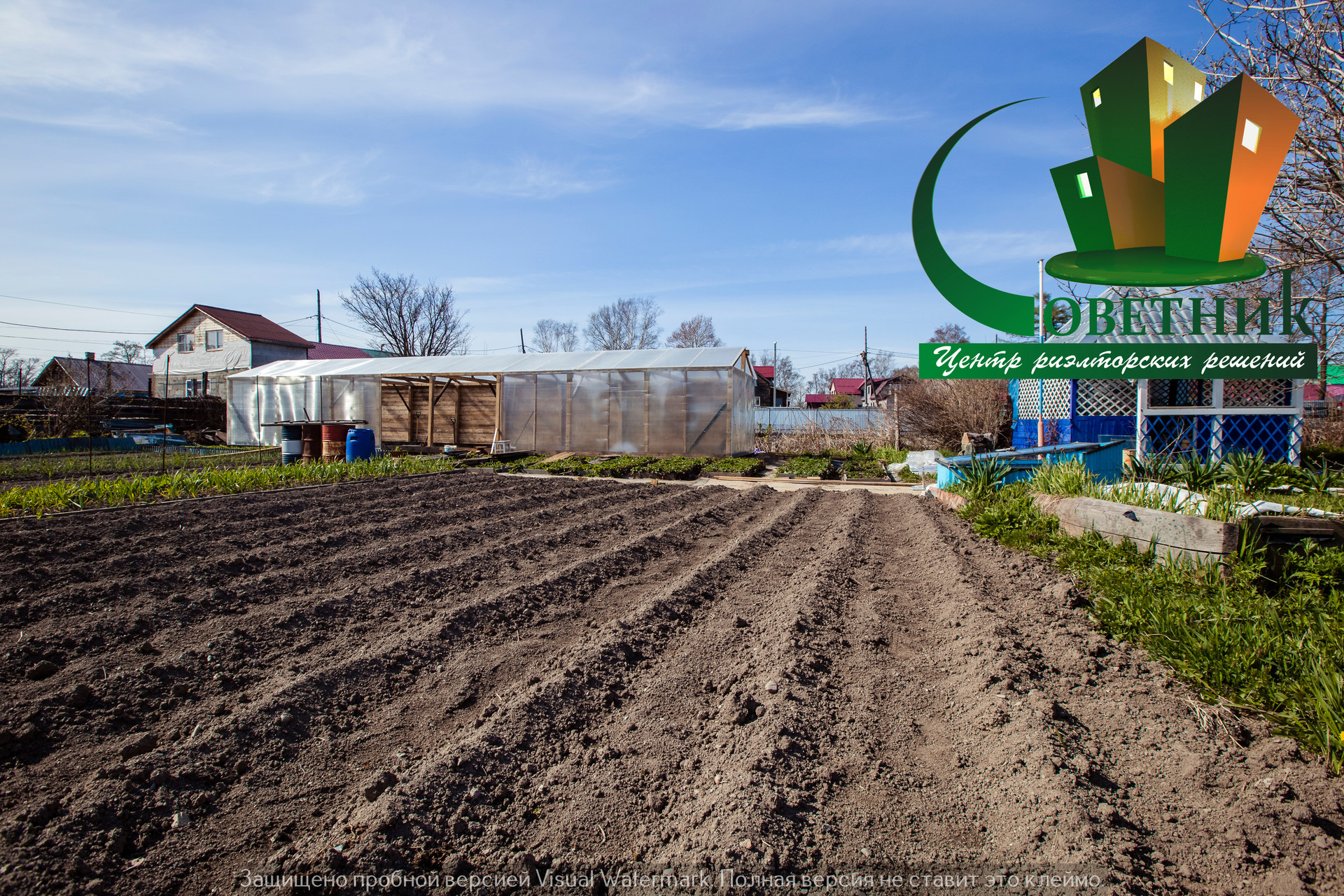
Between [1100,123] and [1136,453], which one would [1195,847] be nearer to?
[1100,123]

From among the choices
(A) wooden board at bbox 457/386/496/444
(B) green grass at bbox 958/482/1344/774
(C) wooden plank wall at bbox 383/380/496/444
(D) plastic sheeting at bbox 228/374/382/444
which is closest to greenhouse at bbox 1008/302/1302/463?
(B) green grass at bbox 958/482/1344/774

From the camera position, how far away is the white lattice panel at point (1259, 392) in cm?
962

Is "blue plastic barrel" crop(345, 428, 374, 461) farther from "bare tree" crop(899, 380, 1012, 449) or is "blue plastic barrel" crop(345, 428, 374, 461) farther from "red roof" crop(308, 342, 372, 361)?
"red roof" crop(308, 342, 372, 361)

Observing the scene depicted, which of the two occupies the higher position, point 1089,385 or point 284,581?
point 1089,385

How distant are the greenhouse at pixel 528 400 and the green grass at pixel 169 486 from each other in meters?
4.65

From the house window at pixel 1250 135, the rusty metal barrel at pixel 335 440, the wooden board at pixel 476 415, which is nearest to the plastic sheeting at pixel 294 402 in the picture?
the wooden board at pixel 476 415

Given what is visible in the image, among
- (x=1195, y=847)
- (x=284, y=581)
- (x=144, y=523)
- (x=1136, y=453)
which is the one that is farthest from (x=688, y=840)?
(x=1136, y=453)

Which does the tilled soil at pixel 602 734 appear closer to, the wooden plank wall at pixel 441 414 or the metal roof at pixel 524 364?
the metal roof at pixel 524 364

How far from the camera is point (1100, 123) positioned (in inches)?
241

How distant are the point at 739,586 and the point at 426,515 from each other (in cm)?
420

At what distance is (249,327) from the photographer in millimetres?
35750

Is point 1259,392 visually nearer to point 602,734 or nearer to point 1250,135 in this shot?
point 1250,135

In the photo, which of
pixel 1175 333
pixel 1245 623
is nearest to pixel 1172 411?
pixel 1175 333

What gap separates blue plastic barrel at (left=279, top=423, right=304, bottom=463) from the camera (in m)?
14.3
